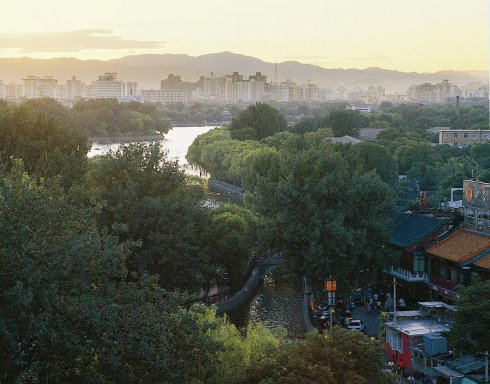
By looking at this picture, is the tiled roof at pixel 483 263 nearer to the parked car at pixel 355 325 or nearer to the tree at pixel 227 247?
the parked car at pixel 355 325

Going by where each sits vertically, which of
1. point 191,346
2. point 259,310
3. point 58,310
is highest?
point 58,310

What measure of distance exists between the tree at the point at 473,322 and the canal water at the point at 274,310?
19.2ft

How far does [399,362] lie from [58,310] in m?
10.3

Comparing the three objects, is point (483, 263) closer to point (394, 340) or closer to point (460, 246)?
point (460, 246)

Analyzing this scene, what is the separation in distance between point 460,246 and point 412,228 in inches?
122

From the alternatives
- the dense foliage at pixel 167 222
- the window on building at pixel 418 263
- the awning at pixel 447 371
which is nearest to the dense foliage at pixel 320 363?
the awning at pixel 447 371

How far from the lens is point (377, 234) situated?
74.7ft

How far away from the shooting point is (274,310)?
23.8 m

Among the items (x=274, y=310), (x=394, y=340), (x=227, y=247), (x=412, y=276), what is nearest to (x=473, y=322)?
(x=394, y=340)

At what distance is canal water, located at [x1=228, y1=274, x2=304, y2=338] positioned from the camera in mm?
22172

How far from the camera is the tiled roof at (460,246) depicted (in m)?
20.1

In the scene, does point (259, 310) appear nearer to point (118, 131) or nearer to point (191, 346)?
point (191, 346)

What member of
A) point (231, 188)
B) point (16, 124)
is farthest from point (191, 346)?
point (231, 188)

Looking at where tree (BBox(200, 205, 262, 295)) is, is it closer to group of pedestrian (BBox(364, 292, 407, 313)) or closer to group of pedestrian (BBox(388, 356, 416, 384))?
group of pedestrian (BBox(364, 292, 407, 313))
